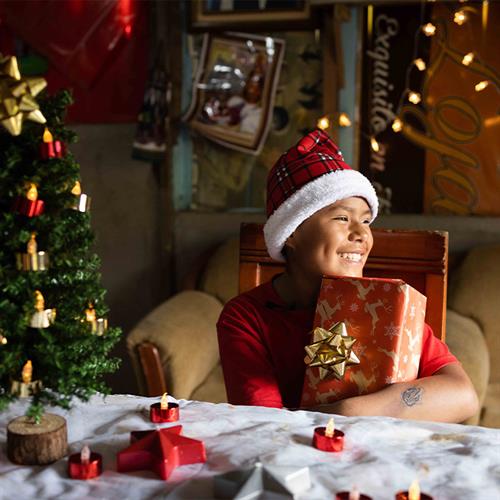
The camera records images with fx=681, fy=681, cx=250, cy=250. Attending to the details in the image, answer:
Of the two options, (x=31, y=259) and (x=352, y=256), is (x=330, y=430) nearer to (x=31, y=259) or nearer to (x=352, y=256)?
(x=31, y=259)

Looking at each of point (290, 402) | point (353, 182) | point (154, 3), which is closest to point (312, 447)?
point (290, 402)

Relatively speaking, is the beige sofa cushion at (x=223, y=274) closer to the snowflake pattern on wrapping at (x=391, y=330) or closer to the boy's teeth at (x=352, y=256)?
the boy's teeth at (x=352, y=256)

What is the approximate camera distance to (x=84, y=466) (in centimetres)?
82

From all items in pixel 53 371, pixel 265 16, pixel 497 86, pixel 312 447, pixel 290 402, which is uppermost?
pixel 265 16

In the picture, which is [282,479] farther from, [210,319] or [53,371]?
[210,319]

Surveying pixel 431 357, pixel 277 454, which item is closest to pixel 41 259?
pixel 277 454

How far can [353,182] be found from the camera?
1420 mm

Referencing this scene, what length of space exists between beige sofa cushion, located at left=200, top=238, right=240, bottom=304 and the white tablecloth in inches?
79.4

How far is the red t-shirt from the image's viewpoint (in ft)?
4.36

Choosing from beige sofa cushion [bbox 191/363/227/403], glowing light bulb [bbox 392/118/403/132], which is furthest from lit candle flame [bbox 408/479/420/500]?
glowing light bulb [bbox 392/118/403/132]

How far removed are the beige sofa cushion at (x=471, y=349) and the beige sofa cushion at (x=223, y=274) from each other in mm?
955

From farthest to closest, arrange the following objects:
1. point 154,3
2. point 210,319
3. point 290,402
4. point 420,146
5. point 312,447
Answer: point 154,3, point 420,146, point 210,319, point 290,402, point 312,447

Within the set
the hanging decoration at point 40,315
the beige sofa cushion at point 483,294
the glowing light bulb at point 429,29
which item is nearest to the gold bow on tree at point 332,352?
the hanging decoration at point 40,315

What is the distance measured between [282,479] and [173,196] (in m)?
2.74
